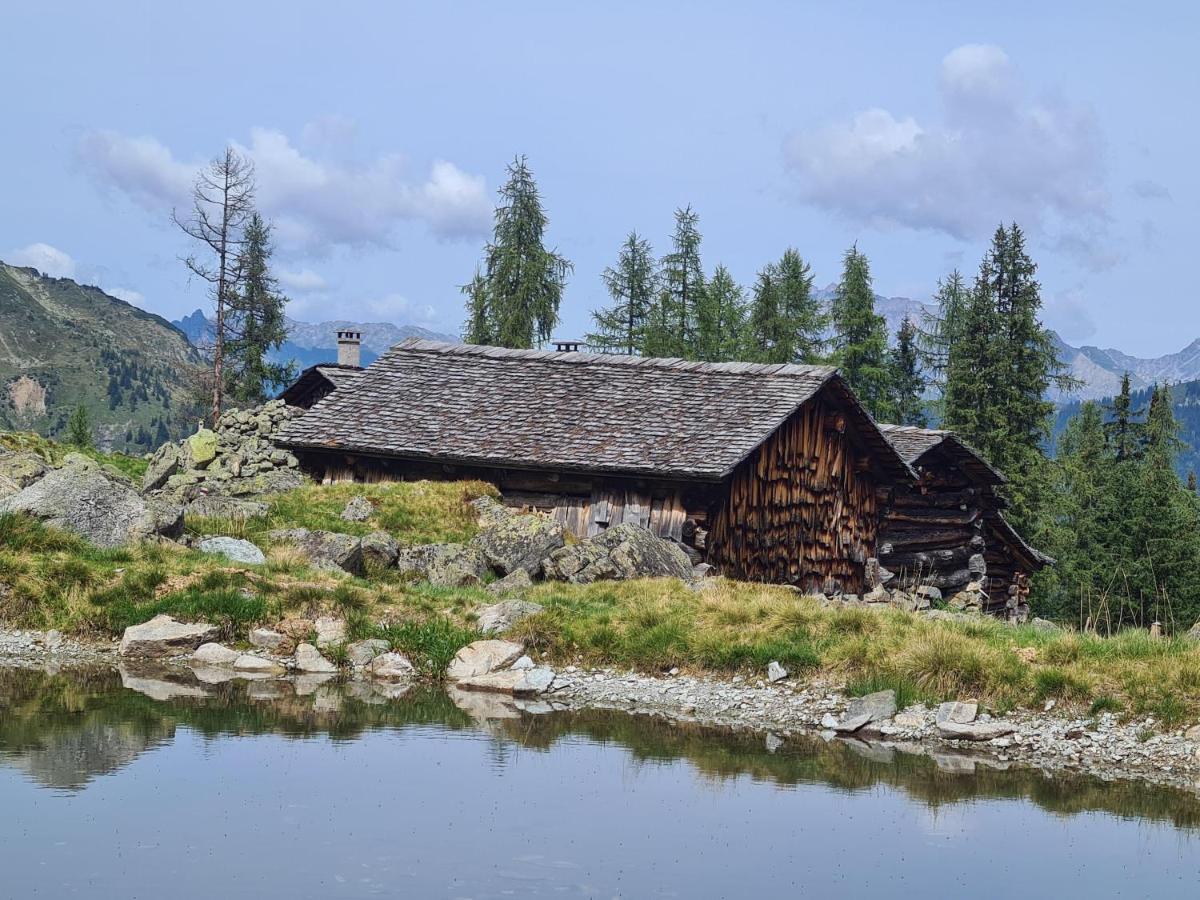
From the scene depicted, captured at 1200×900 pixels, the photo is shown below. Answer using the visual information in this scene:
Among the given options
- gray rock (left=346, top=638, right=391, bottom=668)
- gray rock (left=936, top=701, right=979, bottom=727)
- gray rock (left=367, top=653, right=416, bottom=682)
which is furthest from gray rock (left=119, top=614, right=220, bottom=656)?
gray rock (left=936, top=701, right=979, bottom=727)

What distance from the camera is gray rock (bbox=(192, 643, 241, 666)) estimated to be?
17.3m

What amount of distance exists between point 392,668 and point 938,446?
63.9 ft

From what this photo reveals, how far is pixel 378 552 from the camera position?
22172 millimetres

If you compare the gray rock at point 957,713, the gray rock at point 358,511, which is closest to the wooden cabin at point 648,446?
the gray rock at point 358,511

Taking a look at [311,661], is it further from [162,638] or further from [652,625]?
[652,625]

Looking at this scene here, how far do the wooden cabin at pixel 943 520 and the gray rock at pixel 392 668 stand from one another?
17.0 metres

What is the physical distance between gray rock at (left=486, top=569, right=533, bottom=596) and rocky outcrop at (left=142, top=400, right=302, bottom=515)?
7.49 meters

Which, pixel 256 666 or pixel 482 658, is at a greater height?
pixel 482 658

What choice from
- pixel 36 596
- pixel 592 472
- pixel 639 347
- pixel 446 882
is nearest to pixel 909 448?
pixel 592 472

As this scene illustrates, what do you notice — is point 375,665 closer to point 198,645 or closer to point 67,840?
point 198,645

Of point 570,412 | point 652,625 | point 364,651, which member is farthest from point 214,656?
point 570,412

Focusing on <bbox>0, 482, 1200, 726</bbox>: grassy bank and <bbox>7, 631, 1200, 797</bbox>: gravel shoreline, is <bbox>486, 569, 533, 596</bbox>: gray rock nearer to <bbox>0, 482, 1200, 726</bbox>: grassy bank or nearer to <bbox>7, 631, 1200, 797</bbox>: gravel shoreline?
<bbox>0, 482, 1200, 726</bbox>: grassy bank

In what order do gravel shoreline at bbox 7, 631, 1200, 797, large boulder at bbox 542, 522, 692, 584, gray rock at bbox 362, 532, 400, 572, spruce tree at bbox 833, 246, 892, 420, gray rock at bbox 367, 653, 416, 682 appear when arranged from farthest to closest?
spruce tree at bbox 833, 246, 892, 420
gray rock at bbox 362, 532, 400, 572
large boulder at bbox 542, 522, 692, 584
gray rock at bbox 367, 653, 416, 682
gravel shoreline at bbox 7, 631, 1200, 797

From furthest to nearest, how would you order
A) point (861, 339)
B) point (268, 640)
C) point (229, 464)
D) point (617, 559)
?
point (861, 339) → point (229, 464) → point (617, 559) → point (268, 640)
